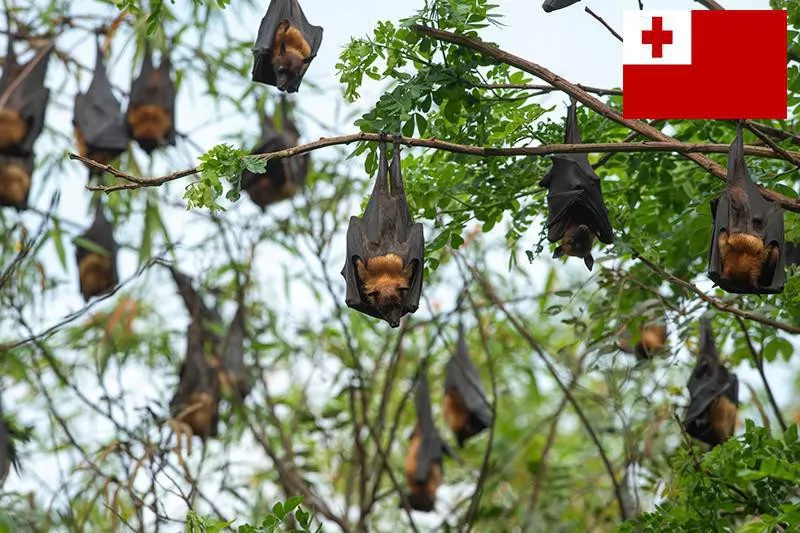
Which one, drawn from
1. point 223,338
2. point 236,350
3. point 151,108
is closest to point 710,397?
point 236,350

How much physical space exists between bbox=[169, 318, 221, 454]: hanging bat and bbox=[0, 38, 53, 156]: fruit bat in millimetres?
1298

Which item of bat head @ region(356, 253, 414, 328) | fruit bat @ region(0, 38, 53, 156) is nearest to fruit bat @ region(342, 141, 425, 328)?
bat head @ region(356, 253, 414, 328)

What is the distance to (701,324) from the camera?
470 centimetres

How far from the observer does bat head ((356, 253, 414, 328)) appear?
10.3 ft

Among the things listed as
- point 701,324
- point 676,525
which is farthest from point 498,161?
point 701,324

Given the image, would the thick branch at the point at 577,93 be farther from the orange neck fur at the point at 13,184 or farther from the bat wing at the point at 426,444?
the orange neck fur at the point at 13,184

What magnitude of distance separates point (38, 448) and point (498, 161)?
4.35m

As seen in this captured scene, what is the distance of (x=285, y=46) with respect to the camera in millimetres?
3488

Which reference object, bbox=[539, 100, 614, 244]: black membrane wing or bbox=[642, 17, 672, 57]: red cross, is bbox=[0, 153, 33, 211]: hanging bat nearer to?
bbox=[539, 100, 614, 244]: black membrane wing

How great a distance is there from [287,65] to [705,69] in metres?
1.10

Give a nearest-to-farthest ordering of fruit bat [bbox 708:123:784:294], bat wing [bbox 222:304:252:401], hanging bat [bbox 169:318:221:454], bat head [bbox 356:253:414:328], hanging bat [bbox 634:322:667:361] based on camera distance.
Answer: fruit bat [bbox 708:123:784:294]
bat head [bbox 356:253:414:328]
hanging bat [bbox 634:322:667:361]
hanging bat [bbox 169:318:221:454]
bat wing [bbox 222:304:252:401]

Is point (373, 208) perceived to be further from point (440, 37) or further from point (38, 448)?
point (38, 448)

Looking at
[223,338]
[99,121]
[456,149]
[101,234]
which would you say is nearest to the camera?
[456,149]

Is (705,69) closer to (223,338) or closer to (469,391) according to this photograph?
(469,391)
